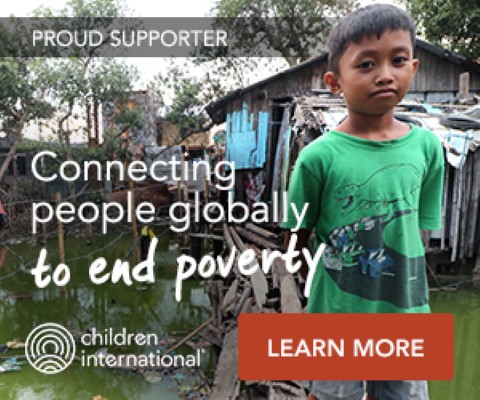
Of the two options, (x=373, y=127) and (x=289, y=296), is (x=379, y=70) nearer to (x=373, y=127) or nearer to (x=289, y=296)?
(x=373, y=127)

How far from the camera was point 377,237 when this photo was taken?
1279mm

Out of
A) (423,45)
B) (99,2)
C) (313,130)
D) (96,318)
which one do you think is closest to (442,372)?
(313,130)

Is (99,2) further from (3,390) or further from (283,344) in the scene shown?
(283,344)

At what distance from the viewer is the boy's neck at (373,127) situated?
1.28 meters

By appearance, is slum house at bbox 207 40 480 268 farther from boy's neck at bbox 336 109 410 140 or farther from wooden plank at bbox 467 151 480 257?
boy's neck at bbox 336 109 410 140

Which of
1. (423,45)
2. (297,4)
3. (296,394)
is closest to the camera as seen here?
(296,394)

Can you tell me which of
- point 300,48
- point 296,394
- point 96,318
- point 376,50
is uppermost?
point 300,48

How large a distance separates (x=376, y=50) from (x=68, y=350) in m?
5.97

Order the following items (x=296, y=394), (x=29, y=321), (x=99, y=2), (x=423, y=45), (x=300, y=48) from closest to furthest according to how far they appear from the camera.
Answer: (x=296, y=394)
(x=29, y=321)
(x=423, y=45)
(x=99, y=2)
(x=300, y=48)

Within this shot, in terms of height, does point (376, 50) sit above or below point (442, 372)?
above

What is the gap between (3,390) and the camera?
5.23 metres

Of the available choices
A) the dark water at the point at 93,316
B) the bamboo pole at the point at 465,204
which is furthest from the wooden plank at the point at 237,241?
the bamboo pole at the point at 465,204

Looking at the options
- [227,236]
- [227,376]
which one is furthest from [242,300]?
[227,236]

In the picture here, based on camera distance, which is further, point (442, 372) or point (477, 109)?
point (477, 109)
